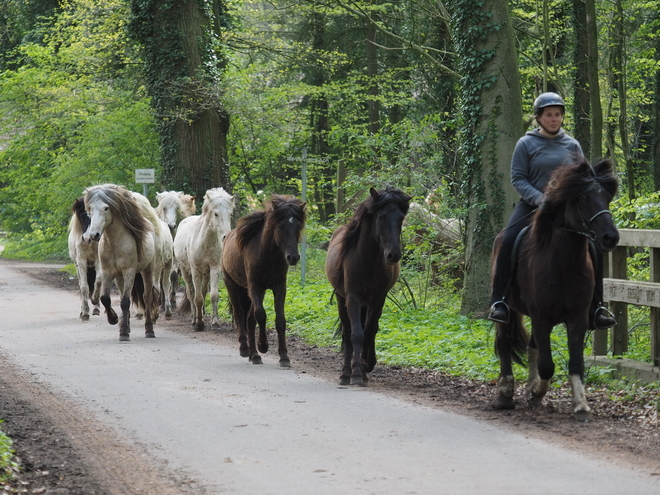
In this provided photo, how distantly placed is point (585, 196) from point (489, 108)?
270 inches

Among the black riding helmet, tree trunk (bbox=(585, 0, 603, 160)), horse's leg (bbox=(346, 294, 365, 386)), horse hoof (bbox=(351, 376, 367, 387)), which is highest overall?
tree trunk (bbox=(585, 0, 603, 160))

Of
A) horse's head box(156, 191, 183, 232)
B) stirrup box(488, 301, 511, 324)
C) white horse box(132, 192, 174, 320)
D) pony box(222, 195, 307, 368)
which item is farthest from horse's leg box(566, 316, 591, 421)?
horse's head box(156, 191, 183, 232)

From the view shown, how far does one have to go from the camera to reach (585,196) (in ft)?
23.9

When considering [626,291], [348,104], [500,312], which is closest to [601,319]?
[500,312]

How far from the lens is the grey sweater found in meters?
8.24

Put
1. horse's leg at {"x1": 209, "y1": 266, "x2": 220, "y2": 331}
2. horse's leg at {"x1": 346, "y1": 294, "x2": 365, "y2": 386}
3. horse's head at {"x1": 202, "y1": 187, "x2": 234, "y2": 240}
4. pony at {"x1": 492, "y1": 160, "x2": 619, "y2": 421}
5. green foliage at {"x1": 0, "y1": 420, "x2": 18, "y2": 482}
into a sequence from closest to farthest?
green foliage at {"x1": 0, "y1": 420, "x2": 18, "y2": 482} → pony at {"x1": 492, "y1": 160, "x2": 619, "y2": 421} → horse's leg at {"x1": 346, "y1": 294, "x2": 365, "y2": 386} → horse's leg at {"x1": 209, "y1": 266, "x2": 220, "y2": 331} → horse's head at {"x1": 202, "y1": 187, "x2": 234, "y2": 240}

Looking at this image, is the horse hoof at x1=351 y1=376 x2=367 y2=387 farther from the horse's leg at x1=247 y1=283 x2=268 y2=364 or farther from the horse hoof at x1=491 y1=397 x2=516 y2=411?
the horse's leg at x1=247 y1=283 x2=268 y2=364

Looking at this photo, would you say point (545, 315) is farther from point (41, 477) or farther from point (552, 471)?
point (41, 477)

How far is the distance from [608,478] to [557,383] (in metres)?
3.76

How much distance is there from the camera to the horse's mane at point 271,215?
11.2 meters

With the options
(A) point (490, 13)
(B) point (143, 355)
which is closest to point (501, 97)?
(A) point (490, 13)

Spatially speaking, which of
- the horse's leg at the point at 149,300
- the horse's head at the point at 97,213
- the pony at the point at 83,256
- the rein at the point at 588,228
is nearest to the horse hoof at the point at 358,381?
the rein at the point at 588,228

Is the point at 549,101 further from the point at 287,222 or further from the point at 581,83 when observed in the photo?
the point at 581,83

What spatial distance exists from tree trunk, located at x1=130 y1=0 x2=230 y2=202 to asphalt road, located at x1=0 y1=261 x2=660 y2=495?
12499mm
